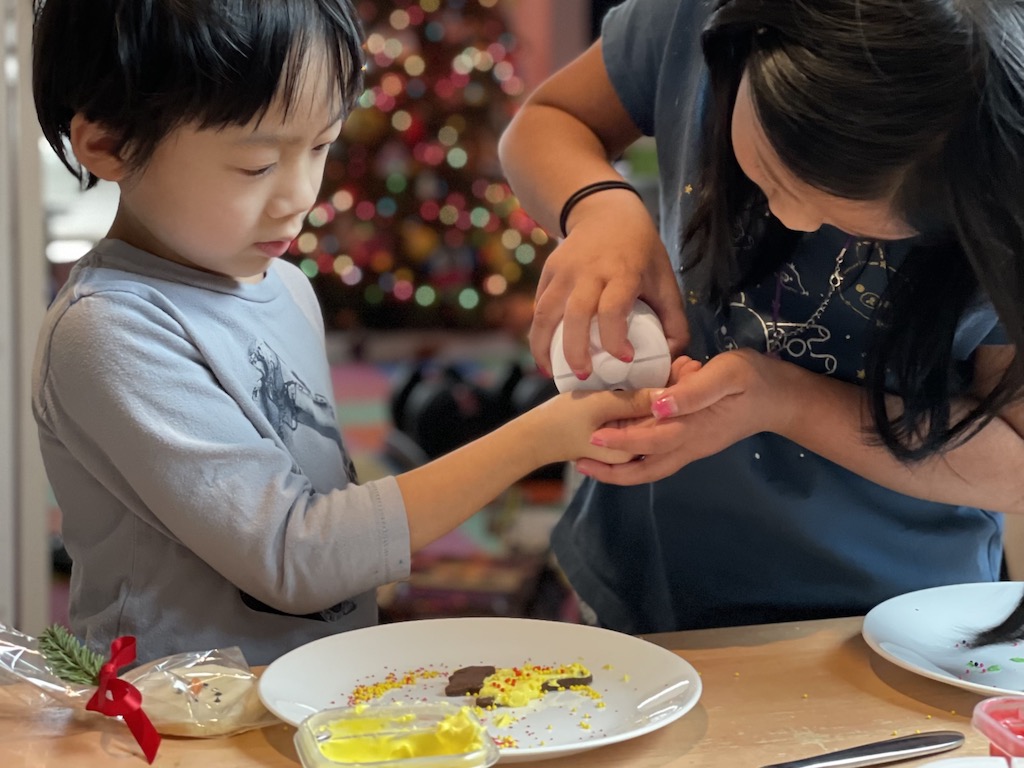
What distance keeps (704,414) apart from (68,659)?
57cm

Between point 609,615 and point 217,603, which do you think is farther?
point 609,615

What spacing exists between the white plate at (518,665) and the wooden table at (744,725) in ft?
0.08

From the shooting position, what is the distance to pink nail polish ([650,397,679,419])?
3.29 ft

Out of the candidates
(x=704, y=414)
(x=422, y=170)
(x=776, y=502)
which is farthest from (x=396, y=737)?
(x=422, y=170)

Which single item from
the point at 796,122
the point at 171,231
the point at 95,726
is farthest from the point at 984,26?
the point at 95,726

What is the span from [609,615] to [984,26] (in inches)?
28.8

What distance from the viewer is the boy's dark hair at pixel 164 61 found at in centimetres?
95

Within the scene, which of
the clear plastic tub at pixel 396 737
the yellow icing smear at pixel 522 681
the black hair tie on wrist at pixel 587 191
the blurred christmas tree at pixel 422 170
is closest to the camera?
the clear plastic tub at pixel 396 737

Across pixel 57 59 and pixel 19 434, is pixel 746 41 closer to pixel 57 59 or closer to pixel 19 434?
pixel 57 59

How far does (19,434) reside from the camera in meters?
2.82

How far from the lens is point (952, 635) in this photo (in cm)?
101

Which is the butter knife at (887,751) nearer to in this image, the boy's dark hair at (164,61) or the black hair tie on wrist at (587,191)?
the black hair tie on wrist at (587,191)

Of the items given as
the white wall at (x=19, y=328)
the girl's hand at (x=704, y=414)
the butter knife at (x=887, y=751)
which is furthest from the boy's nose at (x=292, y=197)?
the white wall at (x=19, y=328)

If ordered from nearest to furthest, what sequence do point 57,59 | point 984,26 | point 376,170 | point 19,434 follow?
point 984,26, point 57,59, point 19,434, point 376,170
